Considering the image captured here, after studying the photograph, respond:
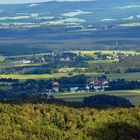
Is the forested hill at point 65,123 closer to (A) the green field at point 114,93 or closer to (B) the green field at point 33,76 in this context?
(A) the green field at point 114,93

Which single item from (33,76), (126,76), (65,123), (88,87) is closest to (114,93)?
(88,87)

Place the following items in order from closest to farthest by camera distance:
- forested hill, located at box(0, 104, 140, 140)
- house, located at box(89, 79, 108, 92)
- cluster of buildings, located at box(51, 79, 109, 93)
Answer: forested hill, located at box(0, 104, 140, 140), cluster of buildings, located at box(51, 79, 109, 93), house, located at box(89, 79, 108, 92)

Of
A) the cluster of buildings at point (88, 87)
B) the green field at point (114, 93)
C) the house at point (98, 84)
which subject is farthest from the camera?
the house at point (98, 84)

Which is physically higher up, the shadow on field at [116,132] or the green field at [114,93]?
the shadow on field at [116,132]

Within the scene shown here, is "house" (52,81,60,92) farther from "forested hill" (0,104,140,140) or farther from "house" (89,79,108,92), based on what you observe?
"forested hill" (0,104,140,140)

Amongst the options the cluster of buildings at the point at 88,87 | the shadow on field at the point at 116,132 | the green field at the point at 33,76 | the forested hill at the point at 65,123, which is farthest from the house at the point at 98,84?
the shadow on field at the point at 116,132

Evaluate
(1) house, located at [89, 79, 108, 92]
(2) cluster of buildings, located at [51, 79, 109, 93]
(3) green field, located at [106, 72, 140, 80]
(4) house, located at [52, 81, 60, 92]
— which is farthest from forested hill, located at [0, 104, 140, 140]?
(3) green field, located at [106, 72, 140, 80]

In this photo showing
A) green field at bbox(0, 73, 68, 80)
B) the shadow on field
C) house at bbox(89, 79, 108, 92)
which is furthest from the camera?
green field at bbox(0, 73, 68, 80)

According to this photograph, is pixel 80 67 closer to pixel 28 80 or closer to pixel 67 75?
pixel 67 75

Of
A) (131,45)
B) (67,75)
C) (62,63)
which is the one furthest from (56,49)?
(67,75)

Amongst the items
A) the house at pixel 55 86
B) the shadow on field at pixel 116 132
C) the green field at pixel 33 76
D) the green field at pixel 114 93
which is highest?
the shadow on field at pixel 116 132
